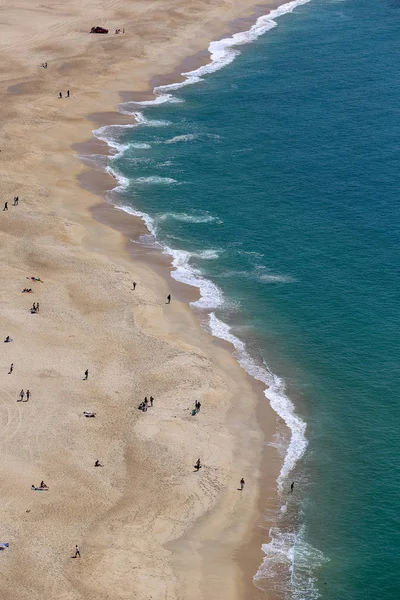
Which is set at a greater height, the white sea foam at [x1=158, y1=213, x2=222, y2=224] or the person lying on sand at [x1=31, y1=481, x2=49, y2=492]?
the person lying on sand at [x1=31, y1=481, x2=49, y2=492]

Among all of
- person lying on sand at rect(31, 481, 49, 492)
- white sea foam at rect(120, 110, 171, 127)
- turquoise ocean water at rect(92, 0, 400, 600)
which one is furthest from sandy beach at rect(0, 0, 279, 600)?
white sea foam at rect(120, 110, 171, 127)

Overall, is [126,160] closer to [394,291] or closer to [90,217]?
[90,217]

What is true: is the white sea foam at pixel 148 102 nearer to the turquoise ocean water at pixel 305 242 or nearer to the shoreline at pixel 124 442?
the turquoise ocean water at pixel 305 242

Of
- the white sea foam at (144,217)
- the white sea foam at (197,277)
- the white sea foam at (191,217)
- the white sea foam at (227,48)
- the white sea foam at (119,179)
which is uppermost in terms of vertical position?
the white sea foam at (227,48)

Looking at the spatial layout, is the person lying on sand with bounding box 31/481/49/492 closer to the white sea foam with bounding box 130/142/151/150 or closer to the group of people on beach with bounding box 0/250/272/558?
the group of people on beach with bounding box 0/250/272/558

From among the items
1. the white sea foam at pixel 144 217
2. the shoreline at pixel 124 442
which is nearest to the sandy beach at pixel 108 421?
the shoreline at pixel 124 442

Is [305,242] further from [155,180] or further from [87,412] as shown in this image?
[87,412]

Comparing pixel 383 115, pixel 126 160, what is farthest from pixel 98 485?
pixel 383 115
